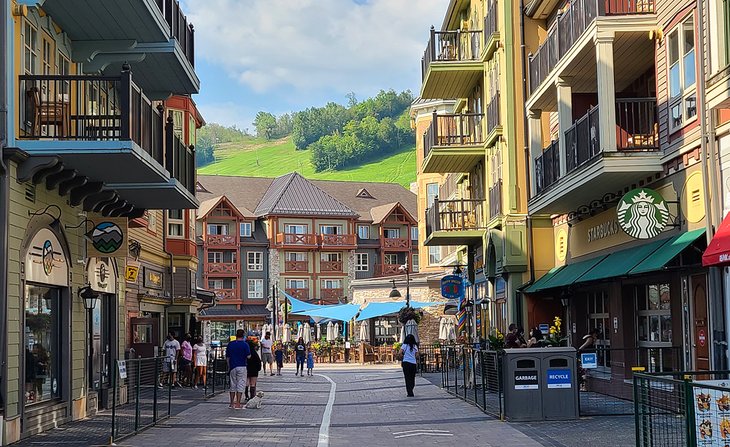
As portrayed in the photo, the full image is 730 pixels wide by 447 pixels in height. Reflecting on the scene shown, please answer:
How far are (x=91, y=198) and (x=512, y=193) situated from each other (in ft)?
45.9

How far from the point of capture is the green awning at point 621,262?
19.0 meters

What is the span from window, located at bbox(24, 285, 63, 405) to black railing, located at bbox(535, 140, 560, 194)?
1124cm

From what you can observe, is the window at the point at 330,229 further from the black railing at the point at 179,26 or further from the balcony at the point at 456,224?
the black railing at the point at 179,26

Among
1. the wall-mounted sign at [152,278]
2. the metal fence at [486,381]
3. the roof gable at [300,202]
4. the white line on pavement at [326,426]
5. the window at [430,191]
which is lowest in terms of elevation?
the white line on pavement at [326,426]

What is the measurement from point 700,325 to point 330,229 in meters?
71.2


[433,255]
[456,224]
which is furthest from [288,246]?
[456,224]

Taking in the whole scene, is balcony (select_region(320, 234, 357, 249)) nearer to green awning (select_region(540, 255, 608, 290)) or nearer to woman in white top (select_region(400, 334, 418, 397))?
woman in white top (select_region(400, 334, 418, 397))

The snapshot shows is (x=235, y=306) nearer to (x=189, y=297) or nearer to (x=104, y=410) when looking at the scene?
(x=189, y=297)

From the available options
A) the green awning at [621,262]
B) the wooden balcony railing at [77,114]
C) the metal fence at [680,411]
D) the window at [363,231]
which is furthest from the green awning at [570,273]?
the window at [363,231]

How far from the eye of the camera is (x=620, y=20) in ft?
65.2

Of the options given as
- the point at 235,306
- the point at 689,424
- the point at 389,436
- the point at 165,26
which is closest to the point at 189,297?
the point at 165,26

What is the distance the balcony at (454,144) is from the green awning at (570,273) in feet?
28.1

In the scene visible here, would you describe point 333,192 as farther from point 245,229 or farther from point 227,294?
point 227,294

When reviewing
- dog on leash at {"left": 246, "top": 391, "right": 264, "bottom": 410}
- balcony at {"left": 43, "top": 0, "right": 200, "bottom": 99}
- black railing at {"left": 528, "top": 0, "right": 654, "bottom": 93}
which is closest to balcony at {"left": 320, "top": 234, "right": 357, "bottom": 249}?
black railing at {"left": 528, "top": 0, "right": 654, "bottom": 93}
